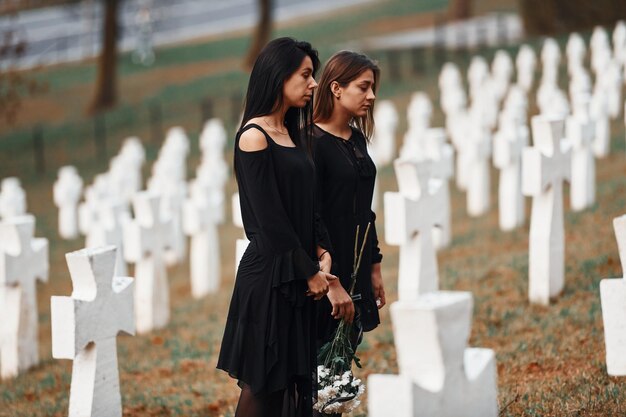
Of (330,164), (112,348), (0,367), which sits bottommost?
(0,367)

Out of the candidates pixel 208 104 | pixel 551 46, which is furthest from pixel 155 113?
pixel 551 46

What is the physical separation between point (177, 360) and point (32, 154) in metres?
20.3

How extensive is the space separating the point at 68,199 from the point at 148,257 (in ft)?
22.5

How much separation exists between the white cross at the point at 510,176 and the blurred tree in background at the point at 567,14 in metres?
13.8

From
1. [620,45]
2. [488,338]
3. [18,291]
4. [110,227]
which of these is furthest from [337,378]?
[620,45]

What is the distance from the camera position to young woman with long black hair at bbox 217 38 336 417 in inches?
206

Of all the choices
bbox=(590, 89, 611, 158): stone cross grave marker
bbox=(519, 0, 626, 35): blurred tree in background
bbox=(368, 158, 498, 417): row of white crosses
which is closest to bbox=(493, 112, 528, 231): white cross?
bbox=(590, 89, 611, 158): stone cross grave marker

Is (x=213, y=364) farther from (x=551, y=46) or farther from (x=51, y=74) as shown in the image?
(x=51, y=74)

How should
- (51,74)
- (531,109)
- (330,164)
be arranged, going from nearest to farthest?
1. (330,164)
2. (531,109)
3. (51,74)

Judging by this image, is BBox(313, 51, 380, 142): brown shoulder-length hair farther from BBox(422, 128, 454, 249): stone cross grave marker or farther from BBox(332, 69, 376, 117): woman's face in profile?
BBox(422, 128, 454, 249): stone cross grave marker

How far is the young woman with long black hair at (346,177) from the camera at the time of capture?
5770 mm

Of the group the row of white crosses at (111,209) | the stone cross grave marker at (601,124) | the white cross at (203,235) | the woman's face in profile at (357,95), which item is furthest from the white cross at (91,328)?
the stone cross grave marker at (601,124)

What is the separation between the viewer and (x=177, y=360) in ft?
29.1

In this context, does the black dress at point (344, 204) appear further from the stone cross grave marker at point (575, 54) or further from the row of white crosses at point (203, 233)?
the stone cross grave marker at point (575, 54)
